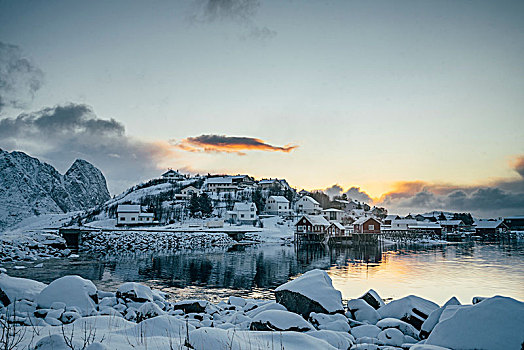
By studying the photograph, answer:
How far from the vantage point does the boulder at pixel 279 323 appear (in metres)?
9.11

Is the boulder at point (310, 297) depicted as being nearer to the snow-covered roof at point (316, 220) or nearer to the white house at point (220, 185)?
the snow-covered roof at point (316, 220)

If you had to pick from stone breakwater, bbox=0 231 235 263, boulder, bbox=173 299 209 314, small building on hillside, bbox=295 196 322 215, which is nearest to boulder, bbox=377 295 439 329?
boulder, bbox=173 299 209 314

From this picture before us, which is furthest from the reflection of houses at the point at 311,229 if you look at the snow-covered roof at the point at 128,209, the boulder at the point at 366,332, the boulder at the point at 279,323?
the boulder at the point at 279,323

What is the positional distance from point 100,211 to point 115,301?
8108cm

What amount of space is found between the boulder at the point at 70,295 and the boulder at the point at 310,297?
6.85 metres

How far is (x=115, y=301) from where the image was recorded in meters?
13.6

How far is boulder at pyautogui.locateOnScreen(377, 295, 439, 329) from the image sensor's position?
1106cm

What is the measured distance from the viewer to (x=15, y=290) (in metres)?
12.5

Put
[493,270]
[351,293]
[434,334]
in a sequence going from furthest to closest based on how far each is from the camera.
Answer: [493,270] → [351,293] → [434,334]

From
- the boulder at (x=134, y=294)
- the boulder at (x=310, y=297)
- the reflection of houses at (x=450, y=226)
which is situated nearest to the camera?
the boulder at (x=310, y=297)

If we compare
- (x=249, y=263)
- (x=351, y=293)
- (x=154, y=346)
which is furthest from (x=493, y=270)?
(x=154, y=346)

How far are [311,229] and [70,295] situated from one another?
190 feet

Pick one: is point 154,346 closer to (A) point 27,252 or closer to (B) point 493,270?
(B) point 493,270

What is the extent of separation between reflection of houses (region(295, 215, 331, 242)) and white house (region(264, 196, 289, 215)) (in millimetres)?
24958
